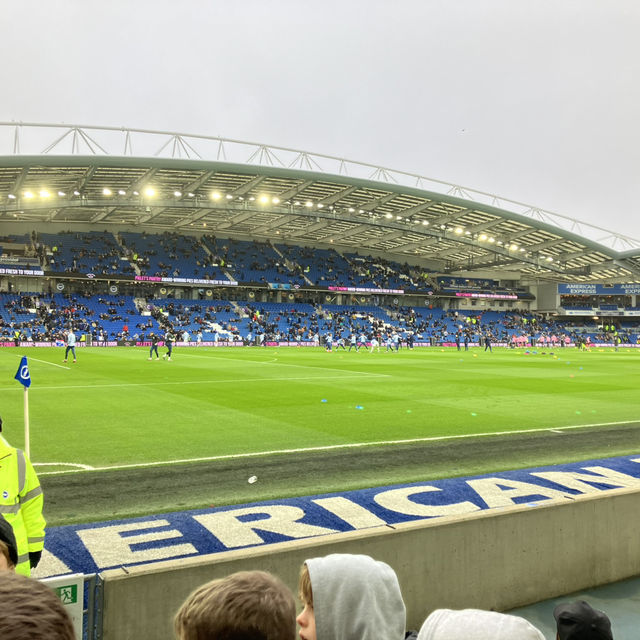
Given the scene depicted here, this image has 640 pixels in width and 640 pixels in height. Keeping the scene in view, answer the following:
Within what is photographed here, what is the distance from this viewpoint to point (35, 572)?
561 centimetres

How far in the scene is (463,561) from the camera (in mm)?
5449

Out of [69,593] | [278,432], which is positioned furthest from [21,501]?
[278,432]

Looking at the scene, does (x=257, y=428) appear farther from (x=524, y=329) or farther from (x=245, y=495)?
(x=524, y=329)

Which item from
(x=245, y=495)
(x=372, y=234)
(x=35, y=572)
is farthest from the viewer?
(x=372, y=234)

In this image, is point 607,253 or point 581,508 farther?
point 607,253

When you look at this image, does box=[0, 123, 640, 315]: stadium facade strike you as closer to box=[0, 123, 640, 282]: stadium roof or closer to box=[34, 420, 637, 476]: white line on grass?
box=[0, 123, 640, 282]: stadium roof

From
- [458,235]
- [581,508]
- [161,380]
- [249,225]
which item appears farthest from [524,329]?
[581,508]

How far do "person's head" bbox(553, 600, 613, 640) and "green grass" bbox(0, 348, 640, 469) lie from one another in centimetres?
870

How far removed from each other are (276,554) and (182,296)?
69845 mm

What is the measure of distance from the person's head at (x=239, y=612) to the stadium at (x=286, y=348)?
9.62ft

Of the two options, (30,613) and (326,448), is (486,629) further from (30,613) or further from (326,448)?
(326,448)

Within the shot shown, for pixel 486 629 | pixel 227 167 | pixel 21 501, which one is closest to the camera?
pixel 486 629

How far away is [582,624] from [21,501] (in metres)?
3.82

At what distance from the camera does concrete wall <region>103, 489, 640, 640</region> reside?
4289mm
